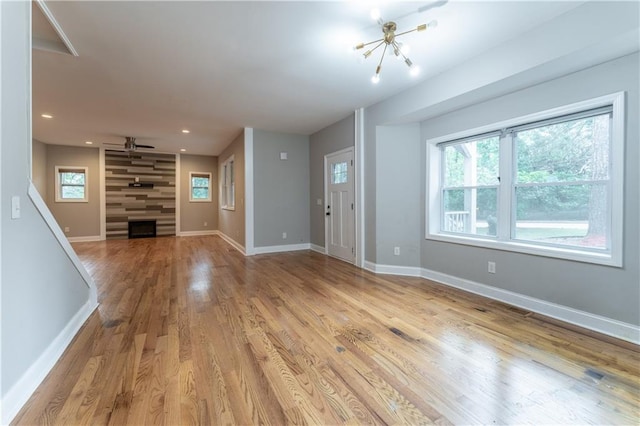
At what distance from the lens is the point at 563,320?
2471mm

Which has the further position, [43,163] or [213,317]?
[43,163]

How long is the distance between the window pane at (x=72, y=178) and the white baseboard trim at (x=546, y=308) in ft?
28.7

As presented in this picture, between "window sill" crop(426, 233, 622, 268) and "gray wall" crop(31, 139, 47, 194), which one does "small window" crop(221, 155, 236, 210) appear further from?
"window sill" crop(426, 233, 622, 268)

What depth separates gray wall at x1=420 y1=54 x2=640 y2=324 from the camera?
2.12m

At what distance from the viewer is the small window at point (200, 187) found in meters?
8.70

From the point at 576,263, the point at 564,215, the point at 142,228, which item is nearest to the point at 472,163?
the point at 564,215

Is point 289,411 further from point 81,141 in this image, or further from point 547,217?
point 81,141

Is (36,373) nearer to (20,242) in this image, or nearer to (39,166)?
(20,242)

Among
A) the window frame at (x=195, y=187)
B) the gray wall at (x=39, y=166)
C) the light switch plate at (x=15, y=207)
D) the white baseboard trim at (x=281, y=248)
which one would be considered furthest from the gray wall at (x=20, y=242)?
the window frame at (x=195, y=187)

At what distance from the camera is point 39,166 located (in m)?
6.71

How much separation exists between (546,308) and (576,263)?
1.66 feet

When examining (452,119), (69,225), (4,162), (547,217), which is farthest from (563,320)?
(69,225)

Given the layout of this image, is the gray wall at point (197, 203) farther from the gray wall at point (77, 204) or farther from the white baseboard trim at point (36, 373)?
the white baseboard trim at point (36, 373)

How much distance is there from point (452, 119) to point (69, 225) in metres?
9.33
